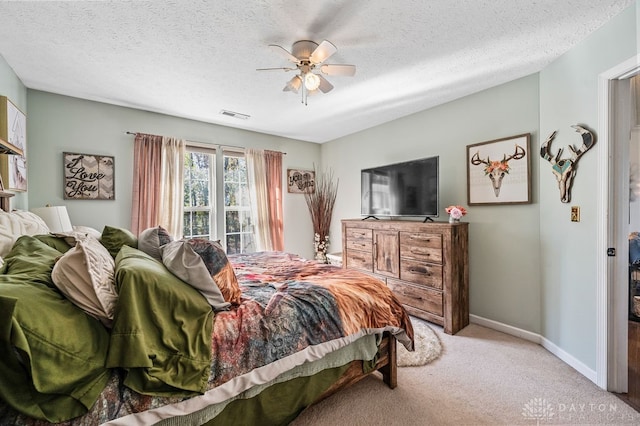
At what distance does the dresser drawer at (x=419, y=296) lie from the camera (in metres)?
2.81

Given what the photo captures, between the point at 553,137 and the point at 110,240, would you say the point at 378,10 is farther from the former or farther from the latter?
the point at 110,240

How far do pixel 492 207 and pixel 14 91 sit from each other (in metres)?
4.74

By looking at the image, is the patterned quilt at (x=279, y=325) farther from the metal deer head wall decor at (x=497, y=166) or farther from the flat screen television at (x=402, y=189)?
the metal deer head wall decor at (x=497, y=166)

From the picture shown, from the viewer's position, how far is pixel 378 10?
169 centimetres

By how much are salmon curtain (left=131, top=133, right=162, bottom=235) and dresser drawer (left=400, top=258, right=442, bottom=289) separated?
10.3ft

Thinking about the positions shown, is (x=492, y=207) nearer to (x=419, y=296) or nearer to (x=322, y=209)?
(x=419, y=296)

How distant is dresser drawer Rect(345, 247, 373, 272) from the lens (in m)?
3.50

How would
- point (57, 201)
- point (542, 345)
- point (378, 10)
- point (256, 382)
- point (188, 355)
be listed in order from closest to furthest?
point (188, 355), point (256, 382), point (378, 10), point (542, 345), point (57, 201)

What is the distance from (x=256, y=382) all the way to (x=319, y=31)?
2196 mm

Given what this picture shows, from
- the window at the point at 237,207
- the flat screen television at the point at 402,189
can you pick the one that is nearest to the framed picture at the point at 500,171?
the flat screen television at the point at 402,189

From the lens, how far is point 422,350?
2357 millimetres

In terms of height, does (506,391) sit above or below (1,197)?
below

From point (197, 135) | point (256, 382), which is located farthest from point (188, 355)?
point (197, 135)

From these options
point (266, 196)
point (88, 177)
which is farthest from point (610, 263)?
point (88, 177)
